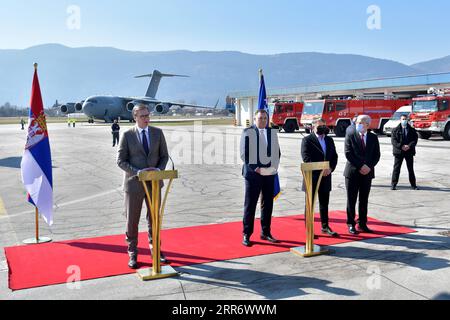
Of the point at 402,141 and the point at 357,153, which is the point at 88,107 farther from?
the point at 357,153

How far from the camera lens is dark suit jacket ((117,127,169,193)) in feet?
16.0

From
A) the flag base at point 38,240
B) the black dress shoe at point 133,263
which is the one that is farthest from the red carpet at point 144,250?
the flag base at point 38,240

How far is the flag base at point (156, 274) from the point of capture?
458 cm

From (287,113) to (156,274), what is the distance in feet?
97.7

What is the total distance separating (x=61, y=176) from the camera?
12.6m

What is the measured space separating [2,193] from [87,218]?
12.3 ft

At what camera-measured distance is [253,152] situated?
5.80m

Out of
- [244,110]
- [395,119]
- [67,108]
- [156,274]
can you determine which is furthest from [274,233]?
[67,108]

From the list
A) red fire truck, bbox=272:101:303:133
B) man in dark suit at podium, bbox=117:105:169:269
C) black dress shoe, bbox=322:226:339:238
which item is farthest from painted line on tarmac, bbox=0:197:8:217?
red fire truck, bbox=272:101:303:133

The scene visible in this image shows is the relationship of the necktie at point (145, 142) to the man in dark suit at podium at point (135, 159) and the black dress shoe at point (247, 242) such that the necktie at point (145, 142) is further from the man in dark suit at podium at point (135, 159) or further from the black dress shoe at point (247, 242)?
the black dress shoe at point (247, 242)
